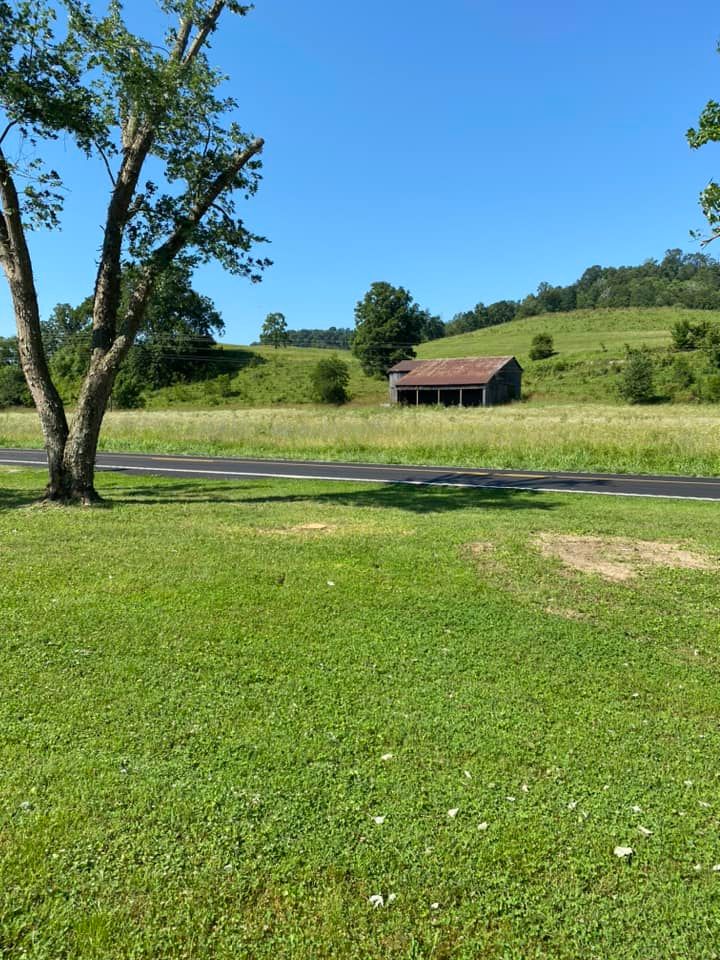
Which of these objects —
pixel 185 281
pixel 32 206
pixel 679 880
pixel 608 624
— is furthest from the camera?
pixel 185 281

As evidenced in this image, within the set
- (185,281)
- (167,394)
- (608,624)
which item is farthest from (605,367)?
(608,624)

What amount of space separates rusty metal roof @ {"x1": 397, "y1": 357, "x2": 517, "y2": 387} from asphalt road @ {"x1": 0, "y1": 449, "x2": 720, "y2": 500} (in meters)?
40.8

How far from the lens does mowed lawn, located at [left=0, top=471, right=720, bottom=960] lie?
2.40 meters

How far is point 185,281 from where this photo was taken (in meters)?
11.8

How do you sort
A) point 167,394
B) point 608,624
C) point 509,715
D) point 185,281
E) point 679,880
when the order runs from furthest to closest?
point 167,394 < point 185,281 < point 608,624 < point 509,715 < point 679,880

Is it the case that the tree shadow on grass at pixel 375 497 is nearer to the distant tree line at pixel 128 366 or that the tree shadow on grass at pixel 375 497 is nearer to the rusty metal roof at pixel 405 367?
the distant tree line at pixel 128 366

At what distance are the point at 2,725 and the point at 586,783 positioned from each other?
3.38 meters

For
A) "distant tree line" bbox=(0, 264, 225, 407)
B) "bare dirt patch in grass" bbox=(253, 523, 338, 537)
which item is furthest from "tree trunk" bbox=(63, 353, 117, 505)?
"distant tree line" bbox=(0, 264, 225, 407)

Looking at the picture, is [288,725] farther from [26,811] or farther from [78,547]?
[78,547]

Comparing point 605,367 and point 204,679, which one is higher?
point 605,367

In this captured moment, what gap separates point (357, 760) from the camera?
133 inches

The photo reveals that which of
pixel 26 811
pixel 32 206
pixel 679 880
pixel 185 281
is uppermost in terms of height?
pixel 32 206

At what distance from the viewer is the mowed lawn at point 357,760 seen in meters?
2.40

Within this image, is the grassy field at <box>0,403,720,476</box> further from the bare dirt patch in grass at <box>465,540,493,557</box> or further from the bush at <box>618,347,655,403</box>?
the bush at <box>618,347,655,403</box>
